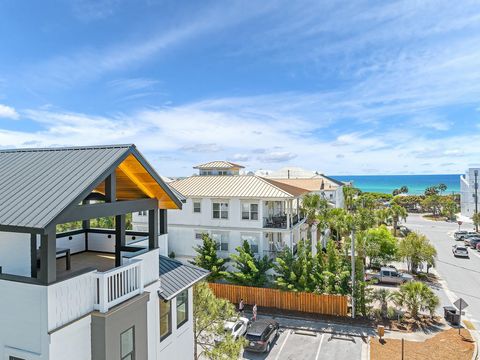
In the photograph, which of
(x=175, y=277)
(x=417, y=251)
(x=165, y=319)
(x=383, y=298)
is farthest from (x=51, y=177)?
(x=417, y=251)

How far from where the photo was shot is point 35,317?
708cm

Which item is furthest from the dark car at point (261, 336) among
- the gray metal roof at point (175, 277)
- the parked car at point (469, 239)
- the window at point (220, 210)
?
the parked car at point (469, 239)

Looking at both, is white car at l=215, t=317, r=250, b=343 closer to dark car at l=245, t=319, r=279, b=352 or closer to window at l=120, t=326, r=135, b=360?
dark car at l=245, t=319, r=279, b=352

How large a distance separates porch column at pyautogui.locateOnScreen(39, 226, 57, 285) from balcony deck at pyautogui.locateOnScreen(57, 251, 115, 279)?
3.45 metres

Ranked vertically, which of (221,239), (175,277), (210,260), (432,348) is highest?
(175,277)

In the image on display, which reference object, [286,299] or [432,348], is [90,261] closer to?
[286,299]

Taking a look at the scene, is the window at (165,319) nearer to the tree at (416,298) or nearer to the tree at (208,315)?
the tree at (208,315)

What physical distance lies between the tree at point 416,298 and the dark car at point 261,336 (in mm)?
9016

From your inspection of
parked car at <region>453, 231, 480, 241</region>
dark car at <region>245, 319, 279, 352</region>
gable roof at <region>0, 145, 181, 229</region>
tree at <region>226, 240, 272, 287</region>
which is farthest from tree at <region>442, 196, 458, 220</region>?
gable roof at <region>0, 145, 181, 229</region>

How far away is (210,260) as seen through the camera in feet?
89.4

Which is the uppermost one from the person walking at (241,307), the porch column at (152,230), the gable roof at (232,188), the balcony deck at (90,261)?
the gable roof at (232,188)

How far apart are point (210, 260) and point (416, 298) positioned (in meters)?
14.8

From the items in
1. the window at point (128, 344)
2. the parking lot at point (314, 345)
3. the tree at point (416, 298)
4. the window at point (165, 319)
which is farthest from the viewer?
the tree at point (416, 298)

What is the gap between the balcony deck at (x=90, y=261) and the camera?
10.8m
